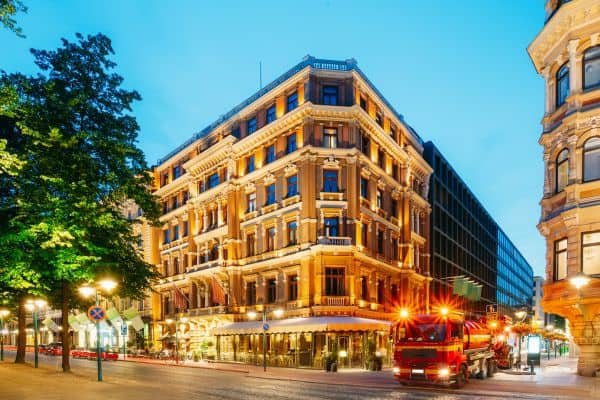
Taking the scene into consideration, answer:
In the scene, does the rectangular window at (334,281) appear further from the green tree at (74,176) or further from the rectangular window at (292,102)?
the green tree at (74,176)

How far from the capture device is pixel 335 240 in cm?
4019

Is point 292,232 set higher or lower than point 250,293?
higher

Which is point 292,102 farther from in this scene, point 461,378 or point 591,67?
point 461,378

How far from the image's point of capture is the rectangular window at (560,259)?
26.1m

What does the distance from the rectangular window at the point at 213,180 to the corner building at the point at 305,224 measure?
Result: 4.3 inches

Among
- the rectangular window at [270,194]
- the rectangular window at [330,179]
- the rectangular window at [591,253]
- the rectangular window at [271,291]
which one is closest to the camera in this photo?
the rectangular window at [591,253]

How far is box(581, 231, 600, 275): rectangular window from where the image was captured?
2430 cm

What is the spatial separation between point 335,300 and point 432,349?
57.0 ft

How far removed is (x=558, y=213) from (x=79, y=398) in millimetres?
22618

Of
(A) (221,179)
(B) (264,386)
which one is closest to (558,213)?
(B) (264,386)

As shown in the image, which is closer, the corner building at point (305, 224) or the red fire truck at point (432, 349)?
the red fire truck at point (432, 349)

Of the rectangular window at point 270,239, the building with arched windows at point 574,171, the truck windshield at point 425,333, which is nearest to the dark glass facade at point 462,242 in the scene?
the rectangular window at point 270,239

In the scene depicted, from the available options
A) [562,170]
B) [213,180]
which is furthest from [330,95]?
[562,170]

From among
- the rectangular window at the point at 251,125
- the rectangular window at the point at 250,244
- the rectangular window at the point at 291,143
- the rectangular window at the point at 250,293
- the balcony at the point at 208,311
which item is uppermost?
the rectangular window at the point at 251,125
